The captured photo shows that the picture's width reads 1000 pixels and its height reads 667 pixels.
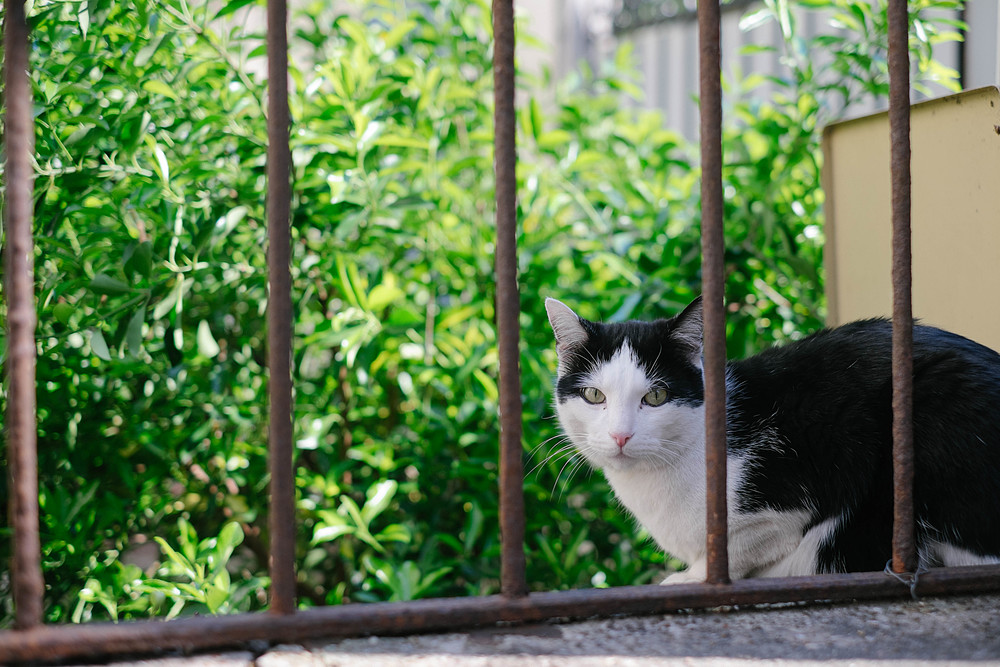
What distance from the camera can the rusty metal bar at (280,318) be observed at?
83 centimetres

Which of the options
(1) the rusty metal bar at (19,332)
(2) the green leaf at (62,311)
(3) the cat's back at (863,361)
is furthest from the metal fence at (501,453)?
(2) the green leaf at (62,311)

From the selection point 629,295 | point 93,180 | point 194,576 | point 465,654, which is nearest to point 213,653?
point 465,654

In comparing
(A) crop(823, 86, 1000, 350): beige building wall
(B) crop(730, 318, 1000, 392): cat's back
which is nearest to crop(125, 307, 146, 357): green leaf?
(B) crop(730, 318, 1000, 392): cat's back

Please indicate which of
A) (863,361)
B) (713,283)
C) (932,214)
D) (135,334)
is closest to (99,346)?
(135,334)

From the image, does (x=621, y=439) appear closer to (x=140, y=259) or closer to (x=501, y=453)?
(x=501, y=453)

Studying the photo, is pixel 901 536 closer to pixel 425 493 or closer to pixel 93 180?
pixel 425 493

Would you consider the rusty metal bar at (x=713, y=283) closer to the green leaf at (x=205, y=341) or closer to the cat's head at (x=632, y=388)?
the cat's head at (x=632, y=388)

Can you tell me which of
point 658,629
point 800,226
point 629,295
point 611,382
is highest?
point 800,226

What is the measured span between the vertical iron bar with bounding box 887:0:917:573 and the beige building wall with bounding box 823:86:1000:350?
44cm

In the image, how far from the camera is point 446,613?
862 millimetres

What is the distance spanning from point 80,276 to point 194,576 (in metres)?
0.61

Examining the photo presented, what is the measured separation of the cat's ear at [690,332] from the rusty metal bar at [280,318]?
2.54 ft

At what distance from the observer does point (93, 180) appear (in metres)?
1.47

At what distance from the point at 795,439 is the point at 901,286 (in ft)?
1.30
